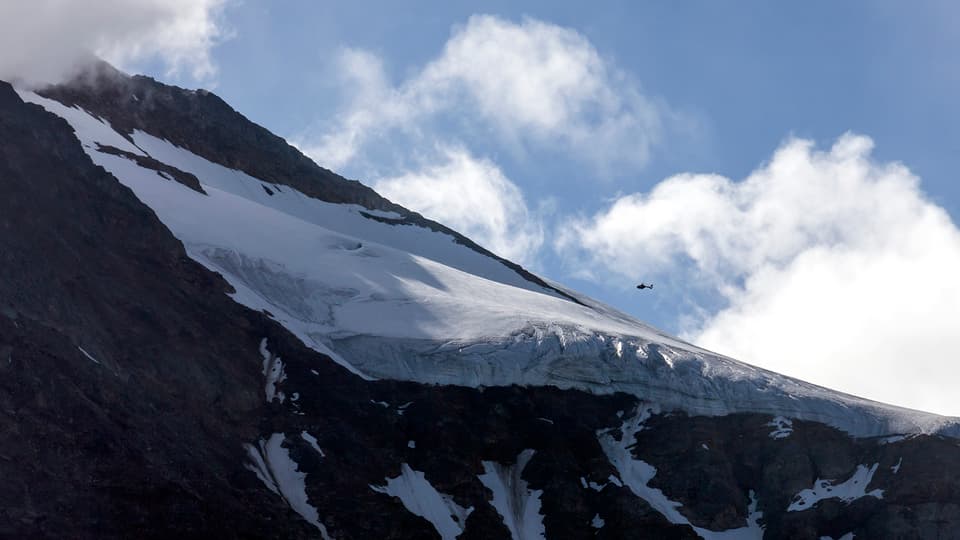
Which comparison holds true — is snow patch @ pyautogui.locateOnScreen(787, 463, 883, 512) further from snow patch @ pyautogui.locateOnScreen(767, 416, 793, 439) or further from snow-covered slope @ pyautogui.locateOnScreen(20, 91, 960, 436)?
snow patch @ pyautogui.locateOnScreen(767, 416, 793, 439)

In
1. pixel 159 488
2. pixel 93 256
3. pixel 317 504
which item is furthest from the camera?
pixel 93 256

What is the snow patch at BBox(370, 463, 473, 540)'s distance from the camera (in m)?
64.6

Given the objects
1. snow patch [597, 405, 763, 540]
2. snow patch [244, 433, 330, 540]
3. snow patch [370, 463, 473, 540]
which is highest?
snow patch [597, 405, 763, 540]

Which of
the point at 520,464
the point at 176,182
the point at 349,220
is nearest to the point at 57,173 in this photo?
the point at 176,182

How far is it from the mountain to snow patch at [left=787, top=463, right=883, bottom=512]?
131mm

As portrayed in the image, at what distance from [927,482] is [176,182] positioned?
54699 millimetres

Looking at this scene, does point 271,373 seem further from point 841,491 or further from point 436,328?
point 841,491

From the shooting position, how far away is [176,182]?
9475cm

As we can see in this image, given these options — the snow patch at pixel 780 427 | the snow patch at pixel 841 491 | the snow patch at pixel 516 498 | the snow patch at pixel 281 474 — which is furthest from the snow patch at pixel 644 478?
the snow patch at pixel 281 474

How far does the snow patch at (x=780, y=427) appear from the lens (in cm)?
7819

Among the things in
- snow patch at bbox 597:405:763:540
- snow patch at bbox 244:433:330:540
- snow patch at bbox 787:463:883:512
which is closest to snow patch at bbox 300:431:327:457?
snow patch at bbox 244:433:330:540

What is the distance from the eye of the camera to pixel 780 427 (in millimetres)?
78625

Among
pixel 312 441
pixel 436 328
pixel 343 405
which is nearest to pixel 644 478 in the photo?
pixel 436 328

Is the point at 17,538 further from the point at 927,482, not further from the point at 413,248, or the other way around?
the point at 413,248
